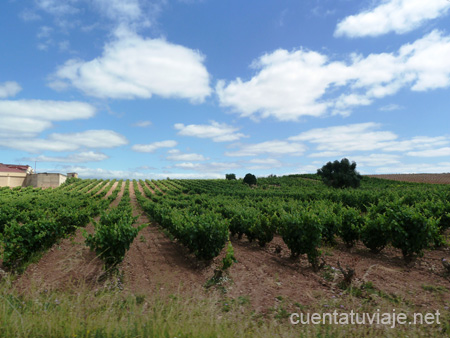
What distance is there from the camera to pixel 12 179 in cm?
7706

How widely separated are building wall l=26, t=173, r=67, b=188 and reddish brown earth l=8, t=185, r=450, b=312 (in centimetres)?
8000

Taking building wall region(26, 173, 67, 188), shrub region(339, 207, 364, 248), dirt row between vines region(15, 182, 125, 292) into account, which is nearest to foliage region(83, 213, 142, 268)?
dirt row between vines region(15, 182, 125, 292)

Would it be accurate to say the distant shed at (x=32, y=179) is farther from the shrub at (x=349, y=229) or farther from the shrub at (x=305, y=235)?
the shrub at (x=349, y=229)

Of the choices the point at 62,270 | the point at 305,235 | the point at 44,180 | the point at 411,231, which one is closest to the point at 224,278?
the point at 305,235

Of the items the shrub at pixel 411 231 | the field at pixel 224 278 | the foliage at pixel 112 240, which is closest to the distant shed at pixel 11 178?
the field at pixel 224 278

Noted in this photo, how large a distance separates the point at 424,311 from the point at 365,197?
21041 mm

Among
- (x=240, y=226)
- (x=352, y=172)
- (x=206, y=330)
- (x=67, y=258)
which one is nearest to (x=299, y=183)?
(x=352, y=172)

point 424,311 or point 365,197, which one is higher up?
point 365,197

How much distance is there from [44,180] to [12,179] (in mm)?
8632

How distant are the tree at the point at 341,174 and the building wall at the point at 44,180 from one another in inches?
2971

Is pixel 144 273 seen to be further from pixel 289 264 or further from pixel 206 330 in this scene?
pixel 206 330

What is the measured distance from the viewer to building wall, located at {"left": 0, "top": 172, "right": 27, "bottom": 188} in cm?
7459

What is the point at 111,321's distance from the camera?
12.7 ft

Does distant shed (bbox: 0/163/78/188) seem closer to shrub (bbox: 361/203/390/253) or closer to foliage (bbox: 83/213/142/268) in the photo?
foliage (bbox: 83/213/142/268)
